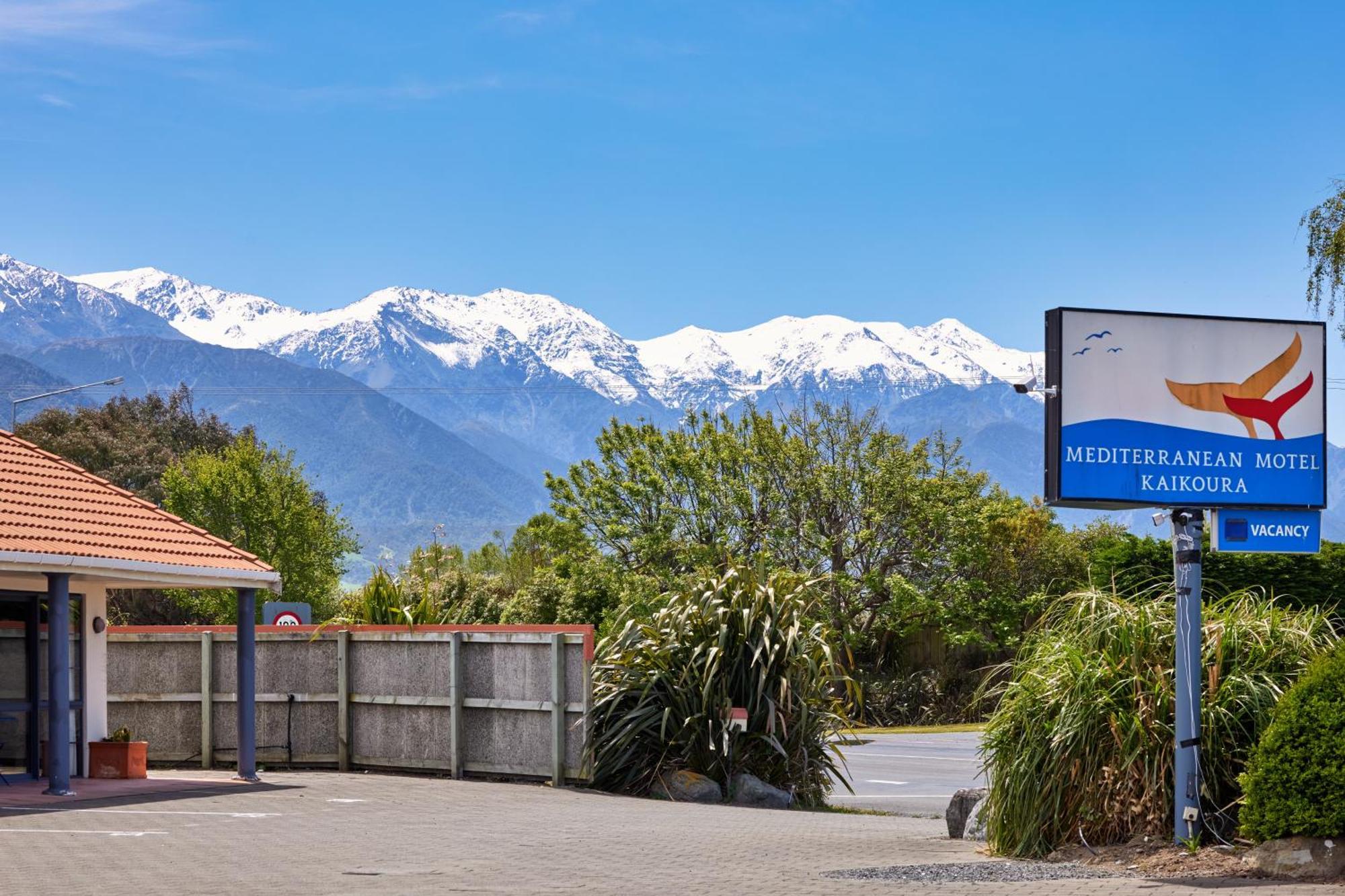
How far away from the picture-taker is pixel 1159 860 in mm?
10047

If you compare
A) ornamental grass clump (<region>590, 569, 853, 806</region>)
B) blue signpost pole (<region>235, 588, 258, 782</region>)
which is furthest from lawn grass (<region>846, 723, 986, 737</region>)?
blue signpost pole (<region>235, 588, 258, 782</region>)

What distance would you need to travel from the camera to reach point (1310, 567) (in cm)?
2992

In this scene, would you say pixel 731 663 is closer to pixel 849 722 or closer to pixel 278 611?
pixel 849 722

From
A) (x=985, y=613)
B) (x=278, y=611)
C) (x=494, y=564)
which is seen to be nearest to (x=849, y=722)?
(x=278, y=611)

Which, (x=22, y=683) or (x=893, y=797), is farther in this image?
(x=893, y=797)

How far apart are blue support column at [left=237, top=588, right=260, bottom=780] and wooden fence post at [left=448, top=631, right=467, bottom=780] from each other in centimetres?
216

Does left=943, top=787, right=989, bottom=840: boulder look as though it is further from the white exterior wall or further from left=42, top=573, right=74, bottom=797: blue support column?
the white exterior wall

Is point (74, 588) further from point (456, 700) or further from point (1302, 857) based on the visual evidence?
point (1302, 857)

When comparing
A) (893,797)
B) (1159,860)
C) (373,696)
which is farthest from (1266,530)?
(373,696)

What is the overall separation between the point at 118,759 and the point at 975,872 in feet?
37.8

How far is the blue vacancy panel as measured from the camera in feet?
36.9

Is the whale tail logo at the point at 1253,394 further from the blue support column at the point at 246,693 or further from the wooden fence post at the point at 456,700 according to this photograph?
the blue support column at the point at 246,693

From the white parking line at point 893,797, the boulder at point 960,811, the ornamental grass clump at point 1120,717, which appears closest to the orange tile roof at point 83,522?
the white parking line at point 893,797

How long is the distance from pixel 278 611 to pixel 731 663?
1463 cm
